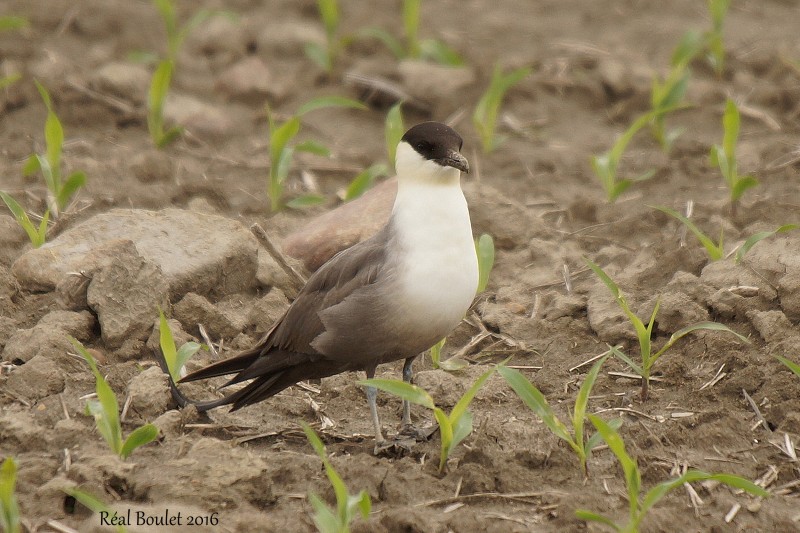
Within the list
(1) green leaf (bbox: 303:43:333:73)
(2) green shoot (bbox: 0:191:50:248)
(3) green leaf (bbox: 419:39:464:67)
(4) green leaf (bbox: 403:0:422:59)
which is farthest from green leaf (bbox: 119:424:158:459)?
(4) green leaf (bbox: 403:0:422:59)

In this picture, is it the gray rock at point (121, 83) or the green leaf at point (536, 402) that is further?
the gray rock at point (121, 83)

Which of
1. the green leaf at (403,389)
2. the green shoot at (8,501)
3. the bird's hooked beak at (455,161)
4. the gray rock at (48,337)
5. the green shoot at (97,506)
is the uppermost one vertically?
the bird's hooked beak at (455,161)

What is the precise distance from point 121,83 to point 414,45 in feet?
7.53

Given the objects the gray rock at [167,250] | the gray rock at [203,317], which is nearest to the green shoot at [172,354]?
the gray rock at [203,317]

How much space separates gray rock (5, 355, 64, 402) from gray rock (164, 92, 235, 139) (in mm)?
3453

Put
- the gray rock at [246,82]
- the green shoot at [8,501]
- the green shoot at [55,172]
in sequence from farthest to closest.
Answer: the gray rock at [246,82] < the green shoot at [55,172] < the green shoot at [8,501]

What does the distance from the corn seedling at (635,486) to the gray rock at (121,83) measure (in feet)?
17.9

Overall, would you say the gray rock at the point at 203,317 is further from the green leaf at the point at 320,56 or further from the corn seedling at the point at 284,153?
the green leaf at the point at 320,56

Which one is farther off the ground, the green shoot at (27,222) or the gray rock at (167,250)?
the green shoot at (27,222)

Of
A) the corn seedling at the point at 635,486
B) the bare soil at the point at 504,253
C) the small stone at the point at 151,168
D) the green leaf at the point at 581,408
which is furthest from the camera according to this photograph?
the small stone at the point at 151,168

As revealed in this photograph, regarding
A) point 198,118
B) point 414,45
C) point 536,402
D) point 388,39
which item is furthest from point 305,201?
point 536,402

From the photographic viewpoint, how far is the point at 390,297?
197 inches

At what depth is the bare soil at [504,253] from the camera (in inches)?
178

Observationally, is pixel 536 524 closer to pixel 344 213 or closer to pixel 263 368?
pixel 263 368
